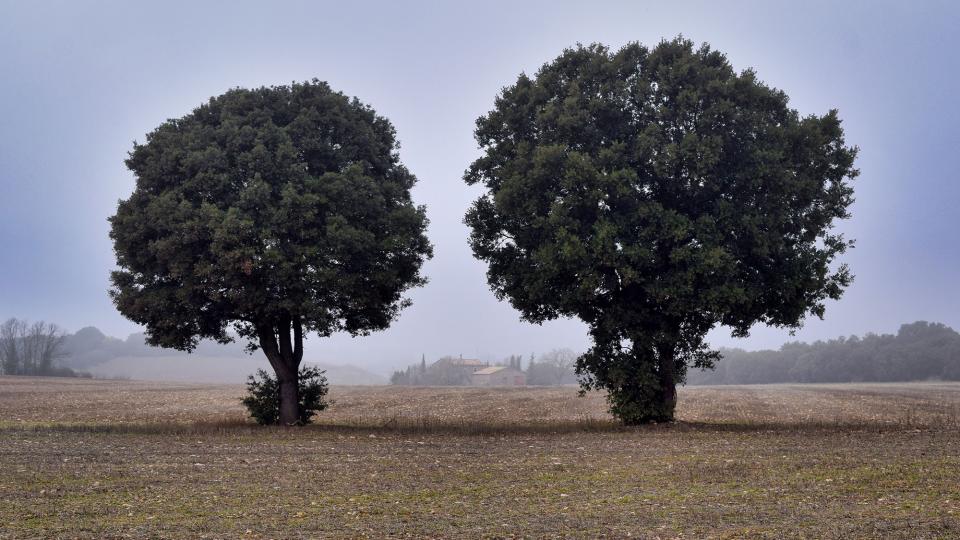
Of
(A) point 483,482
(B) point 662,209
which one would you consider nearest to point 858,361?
(B) point 662,209

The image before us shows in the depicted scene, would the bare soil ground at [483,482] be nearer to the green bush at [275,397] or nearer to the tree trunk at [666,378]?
the tree trunk at [666,378]

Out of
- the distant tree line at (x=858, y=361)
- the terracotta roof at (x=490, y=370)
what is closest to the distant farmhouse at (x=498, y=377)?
the terracotta roof at (x=490, y=370)

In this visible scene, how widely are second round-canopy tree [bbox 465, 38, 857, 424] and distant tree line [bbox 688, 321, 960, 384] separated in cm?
13221

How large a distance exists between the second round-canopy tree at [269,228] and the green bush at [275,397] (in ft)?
2.05

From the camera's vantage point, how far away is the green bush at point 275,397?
34156 millimetres

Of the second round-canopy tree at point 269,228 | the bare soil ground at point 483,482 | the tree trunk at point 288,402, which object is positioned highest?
the second round-canopy tree at point 269,228

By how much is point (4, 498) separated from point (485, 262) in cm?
2223

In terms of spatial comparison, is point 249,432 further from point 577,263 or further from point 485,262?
point 577,263

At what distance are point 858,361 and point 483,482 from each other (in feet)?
506

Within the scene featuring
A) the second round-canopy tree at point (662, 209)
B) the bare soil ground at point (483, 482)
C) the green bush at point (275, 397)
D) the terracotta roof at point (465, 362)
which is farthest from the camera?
the terracotta roof at point (465, 362)

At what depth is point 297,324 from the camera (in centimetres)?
3381

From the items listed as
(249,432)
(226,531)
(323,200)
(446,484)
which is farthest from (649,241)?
(226,531)

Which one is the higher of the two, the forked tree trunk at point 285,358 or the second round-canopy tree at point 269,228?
the second round-canopy tree at point 269,228

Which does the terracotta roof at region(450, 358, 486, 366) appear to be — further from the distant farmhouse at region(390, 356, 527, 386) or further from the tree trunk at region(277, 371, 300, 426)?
the tree trunk at region(277, 371, 300, 426)
